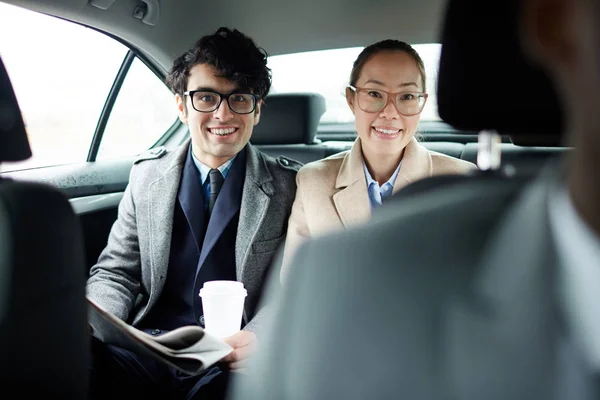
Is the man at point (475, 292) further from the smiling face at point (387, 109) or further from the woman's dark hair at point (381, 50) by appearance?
the woman's dark hair at point (381, 50)

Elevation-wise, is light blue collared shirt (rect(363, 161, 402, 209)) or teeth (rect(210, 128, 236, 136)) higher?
teeth (rect(210, 128, 236, 136))

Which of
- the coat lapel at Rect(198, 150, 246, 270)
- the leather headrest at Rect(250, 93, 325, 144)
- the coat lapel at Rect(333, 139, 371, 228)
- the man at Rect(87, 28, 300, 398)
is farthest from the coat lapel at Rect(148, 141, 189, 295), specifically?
the leather headrest at Rect(250, 93, 325, 144)

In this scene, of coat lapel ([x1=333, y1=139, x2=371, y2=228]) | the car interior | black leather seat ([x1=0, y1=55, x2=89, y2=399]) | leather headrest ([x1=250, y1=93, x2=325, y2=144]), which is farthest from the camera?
leather headrest ([x1=250, y1=93, x2=325, y2=144])

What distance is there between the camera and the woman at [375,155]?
1919 millimetres

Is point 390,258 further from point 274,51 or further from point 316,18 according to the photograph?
point 274,51

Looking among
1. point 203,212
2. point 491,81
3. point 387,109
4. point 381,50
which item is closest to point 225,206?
point 203,212

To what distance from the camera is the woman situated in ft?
6.30

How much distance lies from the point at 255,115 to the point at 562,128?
1.39 meters

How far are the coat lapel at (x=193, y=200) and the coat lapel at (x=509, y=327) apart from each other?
4.80 ft

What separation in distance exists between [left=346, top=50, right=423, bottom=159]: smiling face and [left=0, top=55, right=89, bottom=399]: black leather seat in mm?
1089

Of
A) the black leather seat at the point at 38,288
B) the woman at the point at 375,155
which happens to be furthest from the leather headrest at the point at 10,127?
the woman at the point at 375,155

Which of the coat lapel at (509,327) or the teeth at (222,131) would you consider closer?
the coat lapel at (509,327)

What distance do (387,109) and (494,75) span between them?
43.6 inches

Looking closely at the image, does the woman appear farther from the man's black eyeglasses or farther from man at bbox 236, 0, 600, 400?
man at bbox 236, 0, 600, 400
